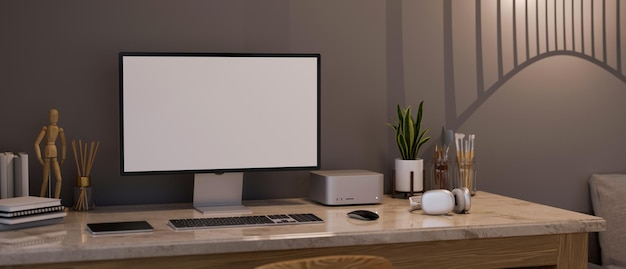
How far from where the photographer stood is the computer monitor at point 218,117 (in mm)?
2686

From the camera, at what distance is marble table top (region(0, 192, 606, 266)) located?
2184 millimetres

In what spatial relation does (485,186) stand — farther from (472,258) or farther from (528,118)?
(472,258)

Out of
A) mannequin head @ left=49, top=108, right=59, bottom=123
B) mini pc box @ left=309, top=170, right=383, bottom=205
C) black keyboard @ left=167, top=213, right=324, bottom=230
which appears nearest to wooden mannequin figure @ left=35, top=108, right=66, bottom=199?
mannequin head @ left=49, top=108, right=59, bottom=123

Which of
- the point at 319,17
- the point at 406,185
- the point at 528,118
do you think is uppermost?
the point at 319,17

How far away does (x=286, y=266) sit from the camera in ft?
6.52

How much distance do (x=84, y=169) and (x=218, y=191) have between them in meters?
0.46

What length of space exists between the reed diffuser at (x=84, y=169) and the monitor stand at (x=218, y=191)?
353mm

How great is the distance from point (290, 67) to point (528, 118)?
1.15 metres

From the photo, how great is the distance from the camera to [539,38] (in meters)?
3.41

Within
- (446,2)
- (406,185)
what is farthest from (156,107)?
(446,2)

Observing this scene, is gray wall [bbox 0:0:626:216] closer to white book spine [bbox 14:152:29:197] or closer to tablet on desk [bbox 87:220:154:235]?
white book spine [bbox 14:152:29:197]

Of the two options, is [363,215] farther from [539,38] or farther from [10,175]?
[539,38]

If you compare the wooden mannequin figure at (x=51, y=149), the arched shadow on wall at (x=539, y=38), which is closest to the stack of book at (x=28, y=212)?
the wooden mannequin figure at (x=51, y=149)

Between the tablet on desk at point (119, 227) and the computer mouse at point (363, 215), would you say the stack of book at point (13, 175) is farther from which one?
the computer mouse at point (363, 215)
